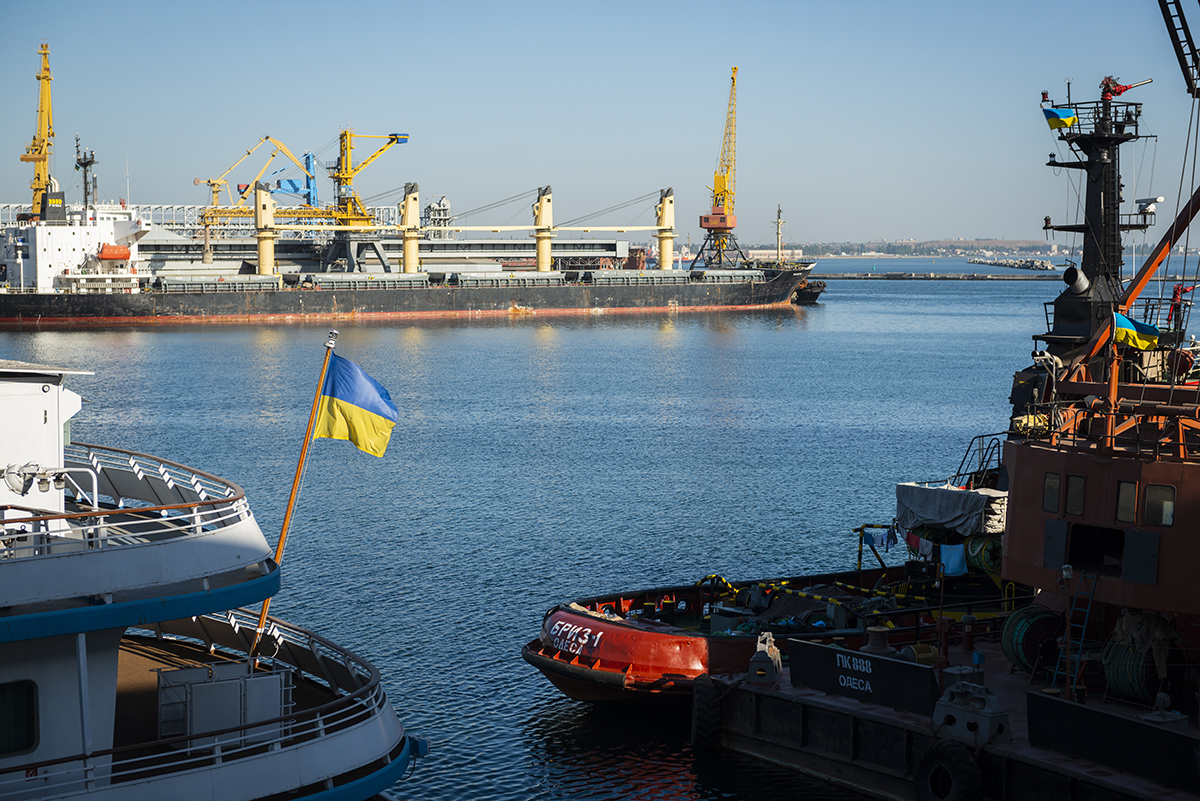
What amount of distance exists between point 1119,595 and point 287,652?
1139 centimetres

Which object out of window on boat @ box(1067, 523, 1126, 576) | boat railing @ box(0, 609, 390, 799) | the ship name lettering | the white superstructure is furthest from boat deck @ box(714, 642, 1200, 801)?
the white superstructure

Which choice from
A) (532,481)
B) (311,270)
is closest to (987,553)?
(532,481)

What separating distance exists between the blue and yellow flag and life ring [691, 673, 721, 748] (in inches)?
290

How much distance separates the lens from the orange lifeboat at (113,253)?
367 feet

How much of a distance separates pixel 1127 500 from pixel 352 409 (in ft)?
35.3

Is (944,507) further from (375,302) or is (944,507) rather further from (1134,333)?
(375,302)

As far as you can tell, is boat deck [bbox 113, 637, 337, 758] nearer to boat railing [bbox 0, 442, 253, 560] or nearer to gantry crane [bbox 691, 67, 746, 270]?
boat railing [bbox 0, 442, 253, 560]

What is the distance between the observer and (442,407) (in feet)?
201

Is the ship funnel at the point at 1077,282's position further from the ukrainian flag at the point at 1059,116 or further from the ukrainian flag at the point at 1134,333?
the ukrainian flag at the point at 1134,333

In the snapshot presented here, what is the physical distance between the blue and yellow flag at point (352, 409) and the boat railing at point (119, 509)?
1.44 meters

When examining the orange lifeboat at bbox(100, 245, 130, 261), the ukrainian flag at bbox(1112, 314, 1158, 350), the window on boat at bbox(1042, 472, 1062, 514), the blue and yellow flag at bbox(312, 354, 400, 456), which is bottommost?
the window on boat at bbox(1042, 472, 1062, 514)

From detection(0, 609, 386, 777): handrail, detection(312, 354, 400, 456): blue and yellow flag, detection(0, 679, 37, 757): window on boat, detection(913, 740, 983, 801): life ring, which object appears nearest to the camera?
detection(0, 609, 386, 777): handrail

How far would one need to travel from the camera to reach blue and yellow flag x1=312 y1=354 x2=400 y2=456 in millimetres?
14016

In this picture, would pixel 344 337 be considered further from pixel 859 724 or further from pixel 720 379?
pixel 859 724
